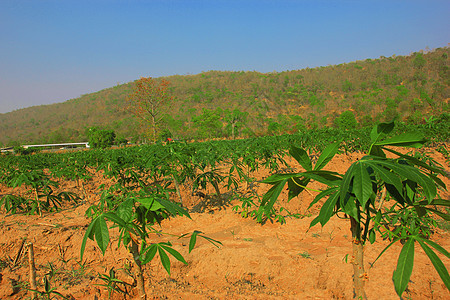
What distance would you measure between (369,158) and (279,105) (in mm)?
56632

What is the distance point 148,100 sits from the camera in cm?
2108

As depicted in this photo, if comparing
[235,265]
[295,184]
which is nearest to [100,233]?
[295,184]

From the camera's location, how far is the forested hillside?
131 feet

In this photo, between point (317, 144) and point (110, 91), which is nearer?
point (317, 144)

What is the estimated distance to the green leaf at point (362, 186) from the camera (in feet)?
2.81

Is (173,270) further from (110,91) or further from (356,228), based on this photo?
(110,91)

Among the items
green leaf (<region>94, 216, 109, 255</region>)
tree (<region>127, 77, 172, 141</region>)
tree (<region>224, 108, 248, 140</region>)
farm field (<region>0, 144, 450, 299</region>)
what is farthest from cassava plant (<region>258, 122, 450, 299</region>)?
tree (<region>224, 108, 248, 140</region>)

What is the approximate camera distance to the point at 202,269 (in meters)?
2.75

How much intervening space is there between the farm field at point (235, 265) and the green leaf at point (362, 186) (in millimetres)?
1136

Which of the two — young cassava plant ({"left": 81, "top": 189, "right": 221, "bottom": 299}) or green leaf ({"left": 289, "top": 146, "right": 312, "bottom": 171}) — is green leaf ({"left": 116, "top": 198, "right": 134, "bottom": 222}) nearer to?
young cassava plant ({"left": 81, "top": 189, "right": 221, "bottom": 299})

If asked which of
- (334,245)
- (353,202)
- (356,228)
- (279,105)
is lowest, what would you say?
(334,245)

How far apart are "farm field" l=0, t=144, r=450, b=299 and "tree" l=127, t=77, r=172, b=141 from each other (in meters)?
17.6

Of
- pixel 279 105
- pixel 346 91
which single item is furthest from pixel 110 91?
pixel 346 91

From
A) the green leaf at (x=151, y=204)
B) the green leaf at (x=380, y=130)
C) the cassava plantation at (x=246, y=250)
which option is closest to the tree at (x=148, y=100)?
the cassava plantation at (x=246, y=250)
